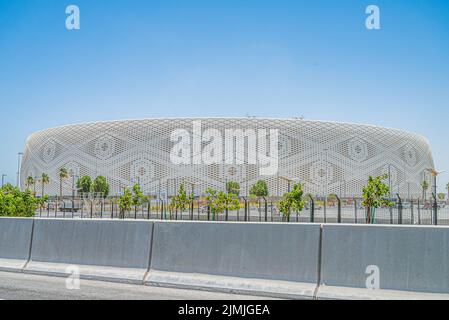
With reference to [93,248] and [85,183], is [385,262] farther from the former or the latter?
[85,183]

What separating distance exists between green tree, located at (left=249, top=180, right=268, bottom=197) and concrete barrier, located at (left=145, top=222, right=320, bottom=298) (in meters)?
106

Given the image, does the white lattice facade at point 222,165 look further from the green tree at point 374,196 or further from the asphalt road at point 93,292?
the asphalt road at point 93,292

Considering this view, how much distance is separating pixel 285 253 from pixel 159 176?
117058mm

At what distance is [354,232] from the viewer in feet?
26.9

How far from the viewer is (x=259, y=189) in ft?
380

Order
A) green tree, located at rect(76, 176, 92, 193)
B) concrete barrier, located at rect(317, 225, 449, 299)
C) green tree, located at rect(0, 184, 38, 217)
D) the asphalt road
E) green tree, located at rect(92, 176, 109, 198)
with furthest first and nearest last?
green tree, located at rect(76, 176, 92, 193) → green tree, located at rect(92, 176, 109, 198) → green tree, located at rect(0, 184, 38, 217) → the asphalt road → concrete barrier, located at rect(317, 225, 449, 299)

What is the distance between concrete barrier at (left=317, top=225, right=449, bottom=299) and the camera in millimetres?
7629

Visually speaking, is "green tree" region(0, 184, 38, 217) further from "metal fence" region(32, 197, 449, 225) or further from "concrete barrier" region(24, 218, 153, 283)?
"concrete barrier" region(24, 218, 153, 283)

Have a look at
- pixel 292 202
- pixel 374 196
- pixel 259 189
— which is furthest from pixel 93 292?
pixel 259 189

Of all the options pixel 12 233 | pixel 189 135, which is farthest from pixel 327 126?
pixel 12 233

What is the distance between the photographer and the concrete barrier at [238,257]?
8359 mm

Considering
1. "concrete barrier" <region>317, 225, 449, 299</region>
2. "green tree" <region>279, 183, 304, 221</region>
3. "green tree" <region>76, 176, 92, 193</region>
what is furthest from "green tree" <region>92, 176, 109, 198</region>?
"concrete barrier" <region>317, 225, 449, 299</region>

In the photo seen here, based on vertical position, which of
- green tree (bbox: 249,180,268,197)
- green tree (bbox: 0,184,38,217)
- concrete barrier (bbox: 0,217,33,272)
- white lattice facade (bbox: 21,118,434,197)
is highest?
white lattice facade (bbox: 21,118,434,197)
